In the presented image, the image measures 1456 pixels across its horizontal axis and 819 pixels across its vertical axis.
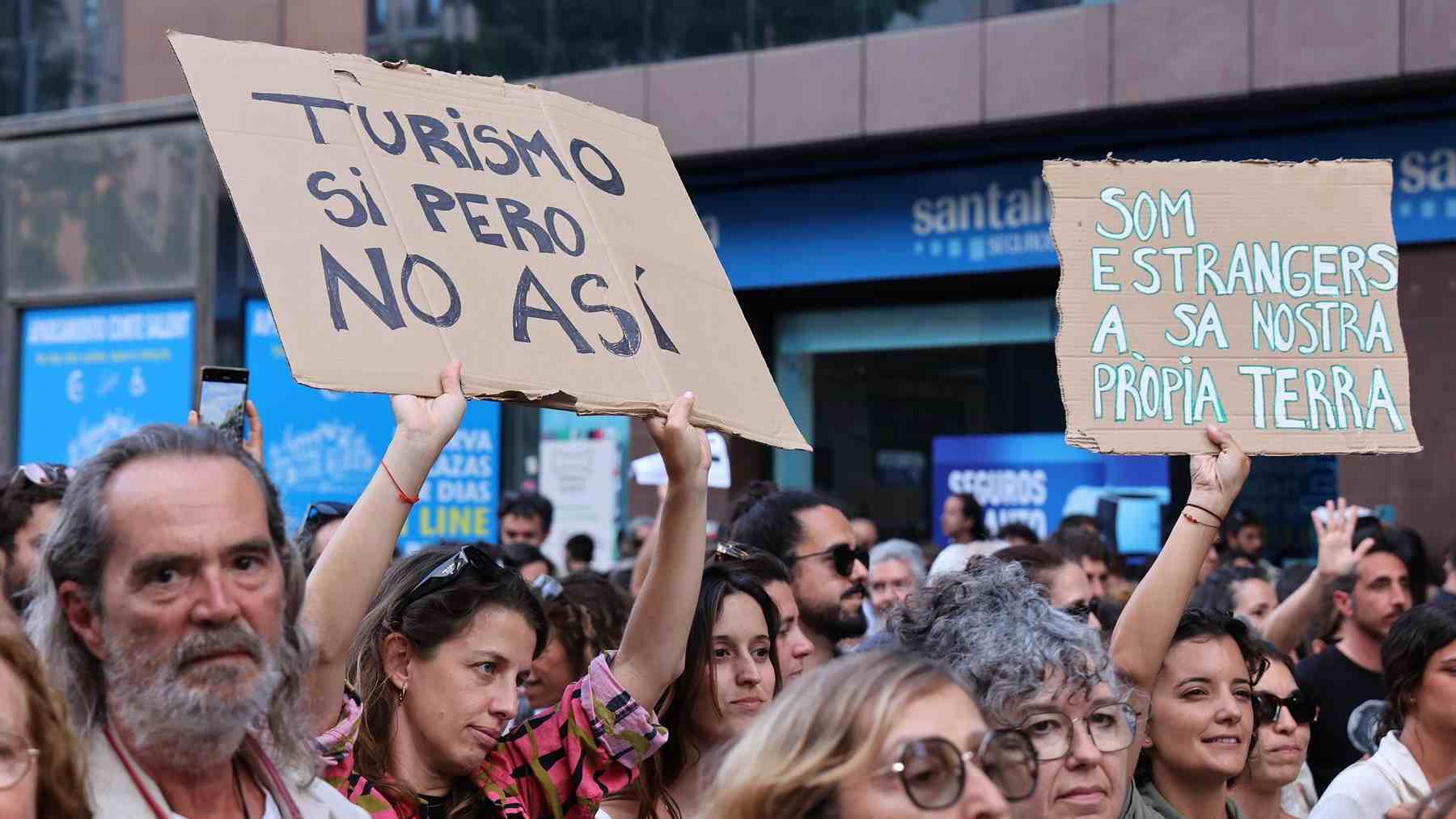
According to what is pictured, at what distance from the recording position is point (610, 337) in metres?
3.76

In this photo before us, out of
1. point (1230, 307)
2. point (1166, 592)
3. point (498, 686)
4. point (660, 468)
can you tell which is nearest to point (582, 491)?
point (660, 468)

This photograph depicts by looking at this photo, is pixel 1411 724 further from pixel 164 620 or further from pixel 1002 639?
pixel 164 620

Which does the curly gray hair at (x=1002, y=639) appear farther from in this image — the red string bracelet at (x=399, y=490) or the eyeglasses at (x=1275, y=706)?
the eyeglasses at (x=1275, y=706)

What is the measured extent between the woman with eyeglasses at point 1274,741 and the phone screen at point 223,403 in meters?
2.86

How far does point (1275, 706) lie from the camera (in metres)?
4.96

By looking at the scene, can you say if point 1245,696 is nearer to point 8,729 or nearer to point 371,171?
point 371,171

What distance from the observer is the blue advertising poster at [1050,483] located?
13.3 meters

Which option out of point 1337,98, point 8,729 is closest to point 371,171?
point 8,729

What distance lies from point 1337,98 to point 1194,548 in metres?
8.83

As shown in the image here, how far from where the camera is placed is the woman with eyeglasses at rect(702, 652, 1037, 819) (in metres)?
2.32

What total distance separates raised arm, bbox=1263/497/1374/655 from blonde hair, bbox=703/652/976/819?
4.00 metres

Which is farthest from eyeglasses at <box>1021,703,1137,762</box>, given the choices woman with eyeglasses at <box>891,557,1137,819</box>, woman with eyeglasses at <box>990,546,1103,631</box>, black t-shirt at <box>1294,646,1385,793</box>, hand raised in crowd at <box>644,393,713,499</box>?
black t-shirt at <box>1294,646,1385,793</box>

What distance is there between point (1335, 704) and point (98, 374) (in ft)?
44.7

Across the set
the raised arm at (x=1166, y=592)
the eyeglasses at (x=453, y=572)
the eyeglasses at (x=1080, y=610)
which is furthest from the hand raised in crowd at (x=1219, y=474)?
the eyeglasses at (x=453, y=572)
